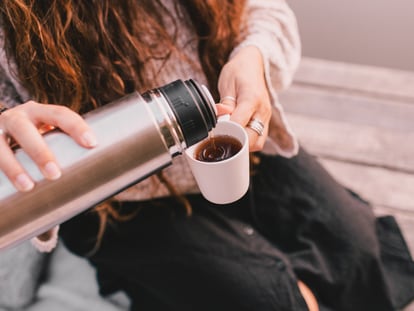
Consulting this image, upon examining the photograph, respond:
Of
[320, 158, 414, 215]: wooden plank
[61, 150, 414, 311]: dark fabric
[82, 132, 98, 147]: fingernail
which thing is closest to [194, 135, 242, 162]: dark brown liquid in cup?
[82, 132, 98, 147]: fingernail

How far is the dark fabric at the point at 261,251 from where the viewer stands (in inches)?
29.5

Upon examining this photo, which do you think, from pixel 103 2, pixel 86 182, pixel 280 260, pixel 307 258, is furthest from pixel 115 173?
pixel 307 258

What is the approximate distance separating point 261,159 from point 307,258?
0.21m

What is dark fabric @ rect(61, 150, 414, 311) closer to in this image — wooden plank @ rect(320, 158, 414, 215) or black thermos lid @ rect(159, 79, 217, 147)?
wooden plank @ rect(320, 158, 414, 215)

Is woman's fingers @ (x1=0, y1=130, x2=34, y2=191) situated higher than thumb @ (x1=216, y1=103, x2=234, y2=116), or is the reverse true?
woman's fingers @ (x1=0, y1=130, x2=34, y2=191)

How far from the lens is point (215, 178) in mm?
493

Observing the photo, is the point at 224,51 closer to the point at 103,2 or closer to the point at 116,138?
the point at 103,2

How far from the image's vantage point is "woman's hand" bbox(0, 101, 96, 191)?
420 mm

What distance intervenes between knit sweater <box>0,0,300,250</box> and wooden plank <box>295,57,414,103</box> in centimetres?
53

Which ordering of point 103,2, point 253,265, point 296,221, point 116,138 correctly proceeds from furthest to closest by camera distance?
point 296,221 < point 253,265 < point 103,2 < point 116,138

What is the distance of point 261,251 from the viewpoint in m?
0.78

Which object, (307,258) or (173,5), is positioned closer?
(173,5)

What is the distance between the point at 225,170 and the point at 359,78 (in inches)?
38.8

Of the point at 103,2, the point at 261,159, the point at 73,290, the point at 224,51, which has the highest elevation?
the point at 103,2
